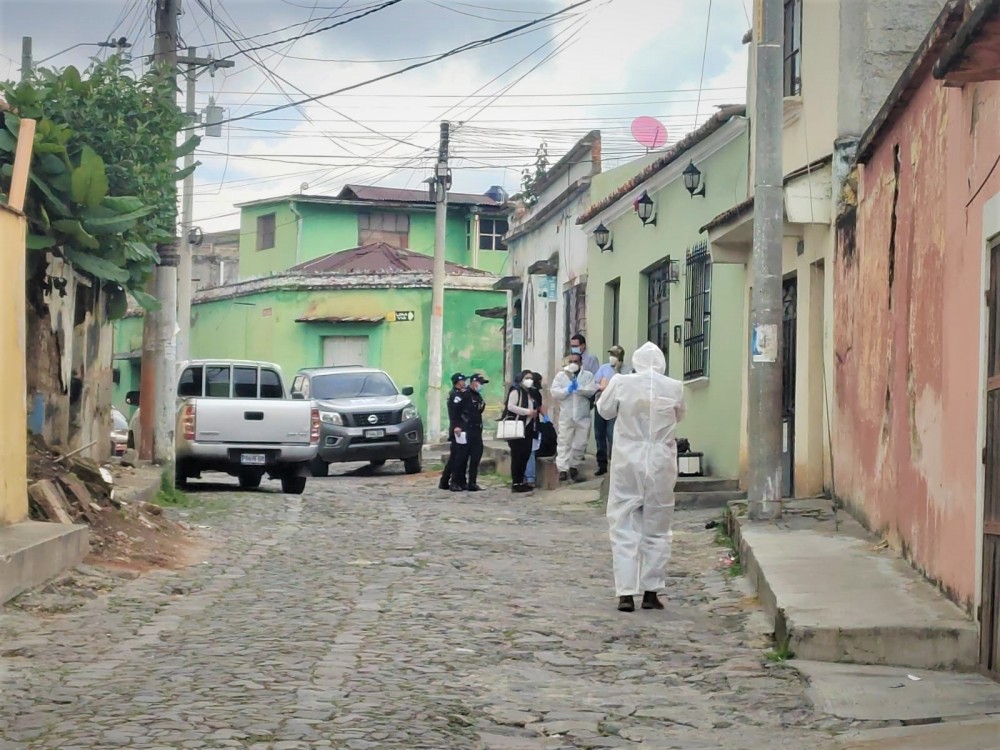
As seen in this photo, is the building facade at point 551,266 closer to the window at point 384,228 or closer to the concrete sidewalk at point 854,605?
the window at point 384,228

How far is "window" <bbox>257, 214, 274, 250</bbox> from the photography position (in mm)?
46969

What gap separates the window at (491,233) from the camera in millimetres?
45875

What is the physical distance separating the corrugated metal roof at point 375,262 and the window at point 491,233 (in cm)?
199

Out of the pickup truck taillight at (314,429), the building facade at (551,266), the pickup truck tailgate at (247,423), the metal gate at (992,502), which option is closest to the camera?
the metal gate at (992,502)

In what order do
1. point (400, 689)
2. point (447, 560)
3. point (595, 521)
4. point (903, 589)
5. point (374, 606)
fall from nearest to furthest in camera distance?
1. point (400, 689)
2. point (903, 589)
3. point (374, 606)
4. point (447, 560)
5. point (595, 521)

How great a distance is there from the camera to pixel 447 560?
12.2 m

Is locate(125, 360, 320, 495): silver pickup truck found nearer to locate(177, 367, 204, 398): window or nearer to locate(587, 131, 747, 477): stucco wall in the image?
locate(177, 367, 204, 398): window

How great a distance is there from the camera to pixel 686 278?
770 inches

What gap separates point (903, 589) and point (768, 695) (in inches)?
79.3

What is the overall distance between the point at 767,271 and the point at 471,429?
27.4 ft

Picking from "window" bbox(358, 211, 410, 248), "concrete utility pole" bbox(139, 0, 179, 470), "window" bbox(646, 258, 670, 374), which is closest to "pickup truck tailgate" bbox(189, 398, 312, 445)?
"concrete utility pole" bbox(139, 0, 179, 470)

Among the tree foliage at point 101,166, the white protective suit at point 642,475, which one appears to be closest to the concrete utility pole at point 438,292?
the tree foliage at point 101,166

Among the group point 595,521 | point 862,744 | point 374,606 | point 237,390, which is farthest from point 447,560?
point 237,390

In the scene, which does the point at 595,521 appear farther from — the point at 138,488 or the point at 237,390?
the point at 237,390
